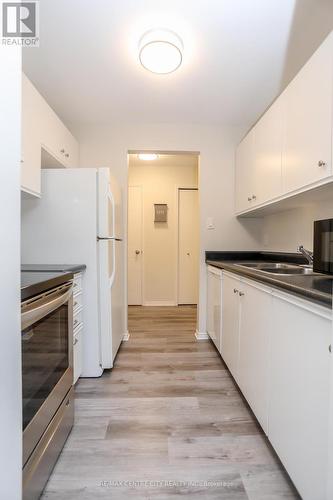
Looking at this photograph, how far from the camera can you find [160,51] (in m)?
1.63

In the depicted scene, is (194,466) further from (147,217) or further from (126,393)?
(147,217)

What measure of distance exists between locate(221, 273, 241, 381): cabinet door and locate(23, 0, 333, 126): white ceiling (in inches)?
63.0

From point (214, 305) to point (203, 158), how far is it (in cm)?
158

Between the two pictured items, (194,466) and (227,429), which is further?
(227,429)

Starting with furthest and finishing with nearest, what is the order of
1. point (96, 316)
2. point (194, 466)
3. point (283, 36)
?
point (96, 316)
point (283, 36)
point (194, 466)

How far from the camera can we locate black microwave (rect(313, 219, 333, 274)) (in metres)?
1.18

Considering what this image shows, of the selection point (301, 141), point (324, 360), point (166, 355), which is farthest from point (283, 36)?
point (166, 355)

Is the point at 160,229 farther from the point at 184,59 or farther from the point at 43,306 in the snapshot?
the point at 43,306

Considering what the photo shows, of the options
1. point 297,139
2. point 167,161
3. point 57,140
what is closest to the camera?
point 297,139

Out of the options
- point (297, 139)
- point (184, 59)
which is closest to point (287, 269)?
point (297, 139)

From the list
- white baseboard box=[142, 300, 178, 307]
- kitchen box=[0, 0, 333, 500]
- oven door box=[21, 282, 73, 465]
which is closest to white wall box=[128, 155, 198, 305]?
white baseboard box=[142, 300, 178, 307]

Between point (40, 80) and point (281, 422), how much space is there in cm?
277

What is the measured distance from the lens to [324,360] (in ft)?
2.69

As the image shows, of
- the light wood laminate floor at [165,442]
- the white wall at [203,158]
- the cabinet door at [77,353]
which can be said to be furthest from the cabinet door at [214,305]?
the cabinet door at [77,353]
